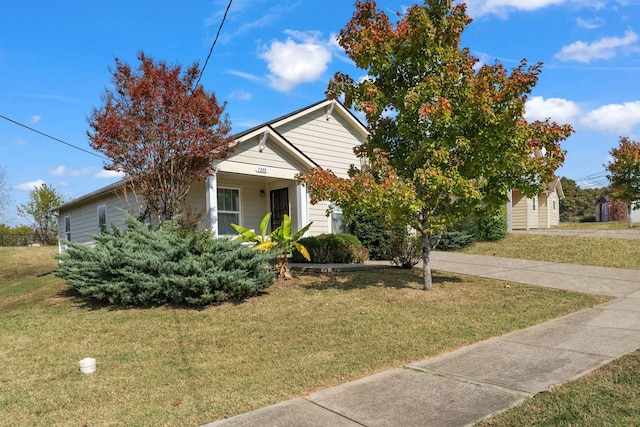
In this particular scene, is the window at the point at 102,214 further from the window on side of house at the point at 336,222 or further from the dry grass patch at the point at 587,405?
the dry grass patch at the point at 587,405

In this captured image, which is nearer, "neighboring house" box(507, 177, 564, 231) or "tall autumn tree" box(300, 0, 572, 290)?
"tall autumn tree" box(300, 0, 572, 290)

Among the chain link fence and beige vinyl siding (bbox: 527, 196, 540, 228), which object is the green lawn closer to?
beige vinyl siding (bbox: 527, 196, 540, 228)

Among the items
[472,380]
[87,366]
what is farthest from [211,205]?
[472,380]

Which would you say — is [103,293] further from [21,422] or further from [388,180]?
[388,180]

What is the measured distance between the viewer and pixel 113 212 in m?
16.4

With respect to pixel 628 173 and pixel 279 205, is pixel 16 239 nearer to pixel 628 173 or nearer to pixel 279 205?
pixel 279 205

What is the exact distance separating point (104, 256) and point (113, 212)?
27.8 feet

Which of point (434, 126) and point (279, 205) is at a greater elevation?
point (434, 126)

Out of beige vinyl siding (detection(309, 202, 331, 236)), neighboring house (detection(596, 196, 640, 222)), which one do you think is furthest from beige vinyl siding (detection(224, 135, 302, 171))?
neighboring house (detection(596, 196, 640, 222))

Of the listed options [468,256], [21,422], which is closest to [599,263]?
[468,256]

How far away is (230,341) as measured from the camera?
6406 millimetres

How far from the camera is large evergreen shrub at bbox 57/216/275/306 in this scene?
27.0ft

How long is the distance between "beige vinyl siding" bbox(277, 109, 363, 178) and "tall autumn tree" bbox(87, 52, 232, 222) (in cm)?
624

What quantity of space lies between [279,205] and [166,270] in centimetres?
760
